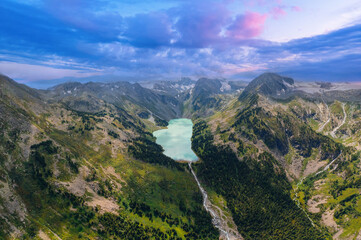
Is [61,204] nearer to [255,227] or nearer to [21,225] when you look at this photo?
[21,225]

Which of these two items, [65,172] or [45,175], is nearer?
[45,175]

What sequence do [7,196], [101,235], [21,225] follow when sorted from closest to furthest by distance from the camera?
1. [21,225]
2. [7,196]
3. [101,235]

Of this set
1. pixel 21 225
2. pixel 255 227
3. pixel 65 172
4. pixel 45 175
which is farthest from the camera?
pixel 255 227

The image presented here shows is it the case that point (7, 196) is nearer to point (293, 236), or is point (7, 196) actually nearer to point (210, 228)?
point (210, 228)

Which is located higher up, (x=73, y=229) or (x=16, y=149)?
(x=16, y=149)

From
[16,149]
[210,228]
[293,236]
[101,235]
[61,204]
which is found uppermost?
[16,149]

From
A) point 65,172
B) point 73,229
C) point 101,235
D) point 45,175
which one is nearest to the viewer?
point 73,229

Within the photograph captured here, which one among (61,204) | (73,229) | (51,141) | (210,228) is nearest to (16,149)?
(51,141)

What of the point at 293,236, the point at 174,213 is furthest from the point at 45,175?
the point at 293,236

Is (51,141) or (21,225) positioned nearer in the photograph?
(21,225)
